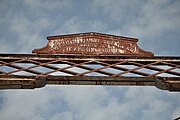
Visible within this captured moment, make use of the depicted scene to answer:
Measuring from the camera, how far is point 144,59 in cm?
749

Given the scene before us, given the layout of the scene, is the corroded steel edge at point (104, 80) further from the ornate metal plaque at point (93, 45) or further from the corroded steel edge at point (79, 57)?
the ornate metal plaque at point (93, 45)

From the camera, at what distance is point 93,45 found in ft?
28.3

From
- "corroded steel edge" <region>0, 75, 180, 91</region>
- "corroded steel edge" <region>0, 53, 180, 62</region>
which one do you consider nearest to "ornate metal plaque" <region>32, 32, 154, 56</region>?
"corroded steel edge" <region>0, 53, 180, 62</region>

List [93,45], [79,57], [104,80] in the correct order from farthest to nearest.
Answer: [93,45] → [79,57] → [104,80]

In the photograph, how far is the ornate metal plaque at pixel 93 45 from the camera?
8508mm

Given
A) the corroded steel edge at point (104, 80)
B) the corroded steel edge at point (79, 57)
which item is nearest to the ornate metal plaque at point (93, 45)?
the corroded steel edge at point (79, 57)

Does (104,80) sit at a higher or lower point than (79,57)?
lower

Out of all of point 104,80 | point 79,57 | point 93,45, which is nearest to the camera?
point 104,80

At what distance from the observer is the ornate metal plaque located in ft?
27.9

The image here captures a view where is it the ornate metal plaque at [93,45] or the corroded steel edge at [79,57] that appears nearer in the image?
the corroded steel edge at [79,57]

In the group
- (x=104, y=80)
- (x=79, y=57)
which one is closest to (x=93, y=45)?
(x=79, y=57)

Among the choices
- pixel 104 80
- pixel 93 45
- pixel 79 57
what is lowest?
pixel 104 80

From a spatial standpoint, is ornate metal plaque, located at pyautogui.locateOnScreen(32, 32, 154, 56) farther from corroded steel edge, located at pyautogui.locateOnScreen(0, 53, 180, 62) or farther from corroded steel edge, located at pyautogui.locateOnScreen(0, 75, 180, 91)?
corroded steel edge, located at pyautogui.locateOnScreen(0, 75, 180, 91)

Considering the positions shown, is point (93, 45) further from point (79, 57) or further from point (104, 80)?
point (104, 80)
